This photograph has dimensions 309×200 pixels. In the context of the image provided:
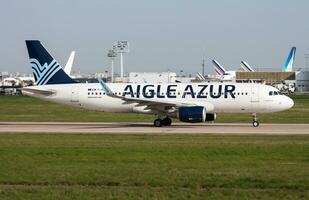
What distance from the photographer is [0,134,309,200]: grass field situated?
1476 cm

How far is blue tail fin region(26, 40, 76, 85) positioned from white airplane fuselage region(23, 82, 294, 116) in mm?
497

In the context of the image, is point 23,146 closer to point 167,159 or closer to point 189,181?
point 167,159

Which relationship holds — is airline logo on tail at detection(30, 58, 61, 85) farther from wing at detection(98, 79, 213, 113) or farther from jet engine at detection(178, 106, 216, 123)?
jet engine at detection(178, 106, 216, 123)

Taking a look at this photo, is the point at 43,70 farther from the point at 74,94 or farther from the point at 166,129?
the point at 166,129

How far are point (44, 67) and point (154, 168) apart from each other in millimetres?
26862

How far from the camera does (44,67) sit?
44250 mm


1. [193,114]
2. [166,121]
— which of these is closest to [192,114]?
[193,114]

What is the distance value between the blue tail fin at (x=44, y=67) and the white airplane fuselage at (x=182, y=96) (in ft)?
1.63

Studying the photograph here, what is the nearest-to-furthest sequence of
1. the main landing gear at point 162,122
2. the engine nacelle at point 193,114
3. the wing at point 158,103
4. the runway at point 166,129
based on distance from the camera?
1. the runway at point 166,129
2. the engine nacelle at point 193,114
3. the wing at point 158,103
4. the main landing gear at point 162,122

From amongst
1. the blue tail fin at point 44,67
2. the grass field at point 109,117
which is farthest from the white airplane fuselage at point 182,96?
the grass field at point 109,117

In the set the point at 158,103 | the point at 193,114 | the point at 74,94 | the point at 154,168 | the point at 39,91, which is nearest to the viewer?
the point at 154,168

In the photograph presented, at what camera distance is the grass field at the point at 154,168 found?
48.4ft

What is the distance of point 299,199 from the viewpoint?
45.3 feet

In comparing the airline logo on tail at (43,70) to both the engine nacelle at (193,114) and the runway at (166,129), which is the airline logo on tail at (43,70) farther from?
the engine nacelle at (193,114)
